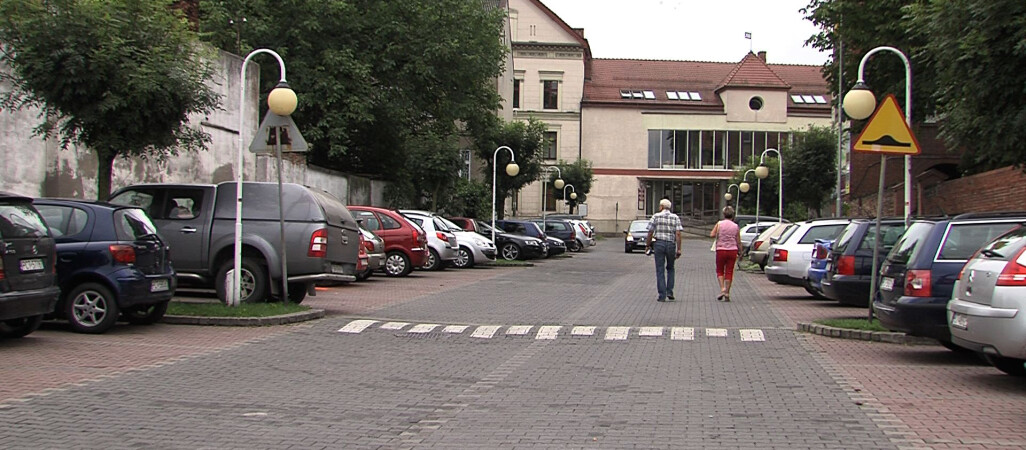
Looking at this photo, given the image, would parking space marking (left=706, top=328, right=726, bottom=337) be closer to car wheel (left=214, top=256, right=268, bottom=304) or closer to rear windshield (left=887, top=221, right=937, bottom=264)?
rear windshield (left=887, top=221, right=937, bottom=264)

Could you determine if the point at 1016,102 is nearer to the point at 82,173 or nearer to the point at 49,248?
the point at 49,248

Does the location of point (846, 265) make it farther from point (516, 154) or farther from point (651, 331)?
point (516, 154)

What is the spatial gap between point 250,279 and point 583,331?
17.1 feet

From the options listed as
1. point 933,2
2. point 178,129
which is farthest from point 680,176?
point 178,129

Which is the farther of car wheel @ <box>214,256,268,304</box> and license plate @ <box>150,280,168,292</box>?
car wheel @ <box>214,256,268,304</box>

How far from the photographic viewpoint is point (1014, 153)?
55.4 feet

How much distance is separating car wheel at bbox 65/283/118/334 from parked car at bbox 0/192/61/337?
0.94 meters

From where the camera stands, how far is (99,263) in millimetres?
11500

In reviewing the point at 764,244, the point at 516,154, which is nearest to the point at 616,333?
the point at 764,244

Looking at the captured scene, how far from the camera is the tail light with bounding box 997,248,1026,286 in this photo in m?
8.02

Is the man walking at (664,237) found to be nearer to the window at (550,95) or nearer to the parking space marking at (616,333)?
the parking space marking at (616,333)

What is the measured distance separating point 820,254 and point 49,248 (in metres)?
12.7

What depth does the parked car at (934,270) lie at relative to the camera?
9.98 meters

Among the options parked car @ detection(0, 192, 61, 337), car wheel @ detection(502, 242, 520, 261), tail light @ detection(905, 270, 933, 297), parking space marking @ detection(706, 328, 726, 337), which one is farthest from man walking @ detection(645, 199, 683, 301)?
car wheel @ detection(502, 242, 520, 261)
